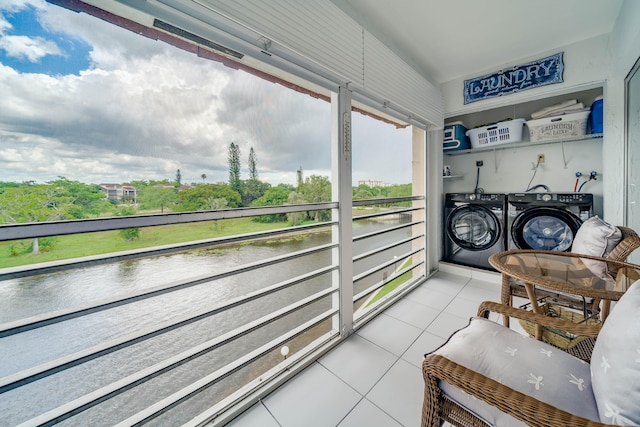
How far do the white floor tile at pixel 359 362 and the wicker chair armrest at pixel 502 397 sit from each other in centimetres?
87

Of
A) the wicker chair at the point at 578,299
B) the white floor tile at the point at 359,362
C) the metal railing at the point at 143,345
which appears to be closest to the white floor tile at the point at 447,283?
the wicker chair at the point at 578,299

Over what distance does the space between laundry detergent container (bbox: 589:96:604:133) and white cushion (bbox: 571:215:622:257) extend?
1638 mm

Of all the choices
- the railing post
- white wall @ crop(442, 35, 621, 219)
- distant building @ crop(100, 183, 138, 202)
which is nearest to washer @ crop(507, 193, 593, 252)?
white wall @ crop(442, 35, 621, 219)

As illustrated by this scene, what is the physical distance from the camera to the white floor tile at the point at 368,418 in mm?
1293

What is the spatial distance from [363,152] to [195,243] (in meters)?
1.75

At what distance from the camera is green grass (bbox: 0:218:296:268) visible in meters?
0.88

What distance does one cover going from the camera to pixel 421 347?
1.90 meters

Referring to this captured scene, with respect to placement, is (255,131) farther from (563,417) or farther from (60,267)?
(563,417)

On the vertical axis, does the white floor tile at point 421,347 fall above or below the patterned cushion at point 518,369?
below

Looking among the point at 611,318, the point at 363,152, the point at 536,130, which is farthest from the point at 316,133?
the point at 536,130

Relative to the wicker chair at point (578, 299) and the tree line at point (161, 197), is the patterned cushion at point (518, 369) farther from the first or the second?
the tree line at point (161, 197)

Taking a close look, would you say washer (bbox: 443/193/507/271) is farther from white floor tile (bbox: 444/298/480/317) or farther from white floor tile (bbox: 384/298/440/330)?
white floor tile (bbox: 384/298/440/330)

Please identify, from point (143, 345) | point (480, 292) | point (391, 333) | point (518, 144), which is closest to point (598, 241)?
point (480, 292)

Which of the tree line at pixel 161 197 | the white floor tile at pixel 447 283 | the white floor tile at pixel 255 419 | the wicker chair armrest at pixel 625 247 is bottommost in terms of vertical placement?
the white floor tile at pixel 255 419
